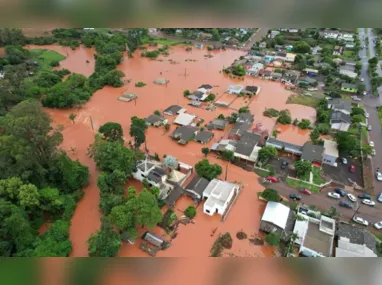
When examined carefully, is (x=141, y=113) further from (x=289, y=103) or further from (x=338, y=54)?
(x=338, y=54)

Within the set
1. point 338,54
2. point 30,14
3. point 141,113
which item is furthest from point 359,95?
point 30,14

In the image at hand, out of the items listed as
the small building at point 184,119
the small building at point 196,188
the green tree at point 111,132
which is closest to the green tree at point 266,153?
the small building at point 196,188


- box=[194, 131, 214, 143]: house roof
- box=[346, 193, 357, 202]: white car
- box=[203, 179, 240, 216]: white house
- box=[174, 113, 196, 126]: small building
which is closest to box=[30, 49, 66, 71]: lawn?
box=[174, 113, 196, 126]: small building

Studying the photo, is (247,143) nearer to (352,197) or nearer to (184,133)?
(184,133)

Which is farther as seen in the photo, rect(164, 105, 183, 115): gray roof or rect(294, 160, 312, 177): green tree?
rect(164, 105, 183, 115): gray roof

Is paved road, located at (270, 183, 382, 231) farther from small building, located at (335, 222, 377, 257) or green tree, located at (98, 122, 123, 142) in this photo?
green tree, located at (98, 122, 123, 142)

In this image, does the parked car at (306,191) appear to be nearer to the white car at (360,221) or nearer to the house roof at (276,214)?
the house roof at (276,214)
